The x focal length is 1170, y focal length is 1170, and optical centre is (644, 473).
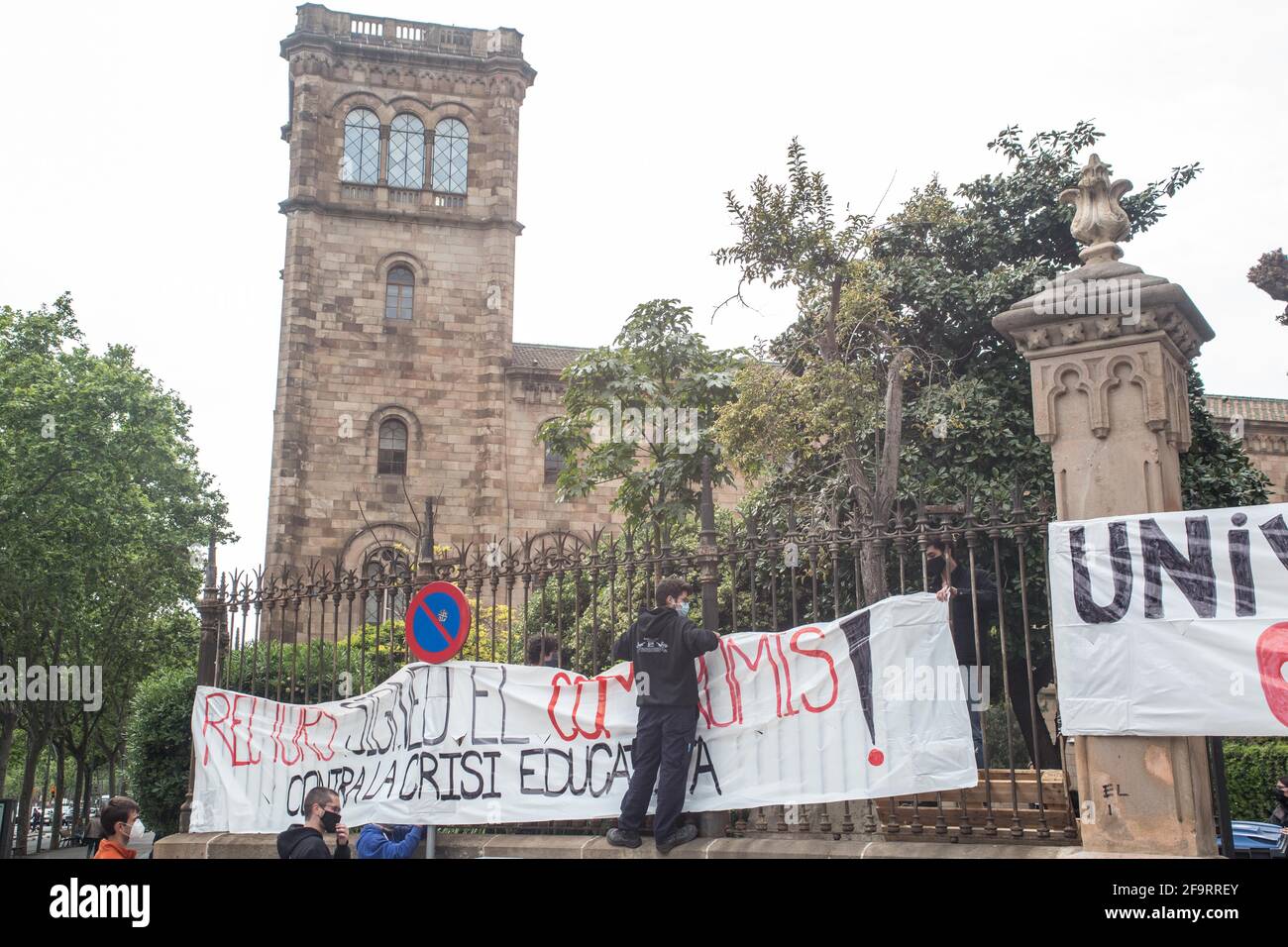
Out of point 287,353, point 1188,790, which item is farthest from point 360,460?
point 1188,790

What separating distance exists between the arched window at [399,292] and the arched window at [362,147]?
9.04 ft

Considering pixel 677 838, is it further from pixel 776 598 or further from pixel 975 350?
pixel 975 350

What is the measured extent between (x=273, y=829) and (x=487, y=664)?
245 centimetres

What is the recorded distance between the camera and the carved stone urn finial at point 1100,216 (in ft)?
24.5

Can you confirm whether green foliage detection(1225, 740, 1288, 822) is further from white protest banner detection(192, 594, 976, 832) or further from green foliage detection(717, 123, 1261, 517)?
white protest banner detection(192, 594, 976, 832)

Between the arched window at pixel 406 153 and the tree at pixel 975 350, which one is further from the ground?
the arched window at pixel 406 153

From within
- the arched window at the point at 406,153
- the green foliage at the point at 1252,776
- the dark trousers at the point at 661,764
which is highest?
the arched window at the point at 406,153

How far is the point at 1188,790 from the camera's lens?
6.36 m

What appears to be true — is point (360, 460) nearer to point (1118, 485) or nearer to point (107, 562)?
point (107, 562)

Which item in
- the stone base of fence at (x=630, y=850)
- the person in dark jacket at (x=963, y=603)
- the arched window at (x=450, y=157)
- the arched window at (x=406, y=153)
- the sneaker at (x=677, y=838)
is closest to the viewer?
the stone base of fence at (x=630, y=850)

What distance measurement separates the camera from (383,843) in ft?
26.7

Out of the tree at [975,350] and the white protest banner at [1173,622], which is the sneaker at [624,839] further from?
the tree at [975,350]

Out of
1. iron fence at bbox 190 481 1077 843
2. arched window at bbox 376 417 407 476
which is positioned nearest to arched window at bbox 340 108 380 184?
arched window at bbox 376 417 407 476

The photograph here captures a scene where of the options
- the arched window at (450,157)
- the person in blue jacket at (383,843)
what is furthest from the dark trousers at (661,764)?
the arched window at (450,157)
